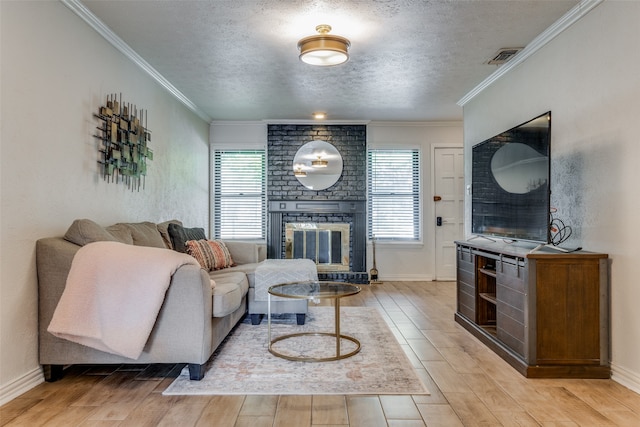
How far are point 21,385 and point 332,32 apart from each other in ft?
9.99

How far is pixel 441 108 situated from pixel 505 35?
7.45 feet

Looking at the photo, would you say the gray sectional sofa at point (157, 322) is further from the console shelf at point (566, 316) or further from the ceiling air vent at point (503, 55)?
the ceiling air vent at point (503, 55)

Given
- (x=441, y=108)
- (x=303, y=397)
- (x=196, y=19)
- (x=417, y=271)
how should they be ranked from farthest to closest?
1. (x=417, y=271)
2. (x=441, y=108)
3. (x=196, y=19)
4. (x=303, y=397)

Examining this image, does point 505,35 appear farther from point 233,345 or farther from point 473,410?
point 233,345

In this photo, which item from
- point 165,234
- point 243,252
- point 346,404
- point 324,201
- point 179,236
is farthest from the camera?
point 324,201

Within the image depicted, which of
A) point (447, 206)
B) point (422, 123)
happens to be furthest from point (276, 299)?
point (422, 123)

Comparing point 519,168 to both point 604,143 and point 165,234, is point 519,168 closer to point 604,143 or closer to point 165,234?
point 604,143

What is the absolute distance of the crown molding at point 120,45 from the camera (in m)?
2.72

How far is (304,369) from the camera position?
8.61 ft

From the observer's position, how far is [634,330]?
2.36 metres

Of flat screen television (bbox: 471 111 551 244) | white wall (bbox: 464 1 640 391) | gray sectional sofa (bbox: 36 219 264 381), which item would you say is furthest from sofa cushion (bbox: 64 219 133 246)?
white wall (bbox: 464 1 640 391)

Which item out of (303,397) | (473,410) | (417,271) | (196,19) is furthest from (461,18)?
(417,271)

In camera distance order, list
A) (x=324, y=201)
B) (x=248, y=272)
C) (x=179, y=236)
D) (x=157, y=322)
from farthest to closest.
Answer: (x=324, y=201) → (x=179, y=236) → (x=248, y=272) → (x=157, y=322)

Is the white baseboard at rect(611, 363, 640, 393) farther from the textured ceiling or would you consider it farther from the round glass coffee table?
the textured ceiling
